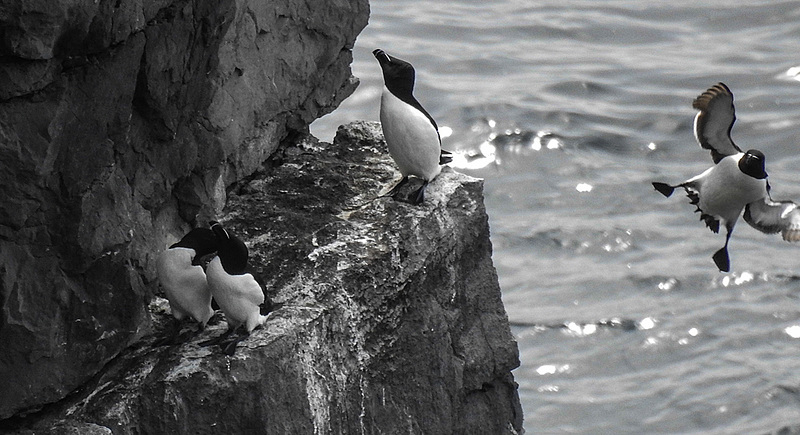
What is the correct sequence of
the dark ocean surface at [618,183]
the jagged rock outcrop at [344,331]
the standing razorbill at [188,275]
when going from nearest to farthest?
the jagged rock outcrop at [344,331], the standing razorbill at [188,275], the dark ocean surface at [618,183]

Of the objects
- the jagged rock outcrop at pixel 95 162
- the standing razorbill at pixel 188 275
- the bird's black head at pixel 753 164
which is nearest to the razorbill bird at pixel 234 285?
the standing razorbill at pixel 188 275

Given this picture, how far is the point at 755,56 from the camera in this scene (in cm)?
1548

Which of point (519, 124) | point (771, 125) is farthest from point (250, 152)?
point (771, 125)

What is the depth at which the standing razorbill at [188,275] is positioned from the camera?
17.3ft

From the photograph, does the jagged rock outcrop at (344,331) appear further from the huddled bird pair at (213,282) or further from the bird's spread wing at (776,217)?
the bird's spread wing at (776,217)

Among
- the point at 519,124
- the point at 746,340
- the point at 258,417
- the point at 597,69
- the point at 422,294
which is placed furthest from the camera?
the point at 597,69

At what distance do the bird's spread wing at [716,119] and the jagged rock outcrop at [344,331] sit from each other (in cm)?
113

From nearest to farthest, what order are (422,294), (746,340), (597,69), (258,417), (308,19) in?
1. (258,417)
2. (422,294)
3. (308,19)
4. (746,340)
5. (597,69)

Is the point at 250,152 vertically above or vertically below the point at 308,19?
below

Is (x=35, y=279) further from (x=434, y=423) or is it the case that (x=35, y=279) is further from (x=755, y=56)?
(x=755, y=56)

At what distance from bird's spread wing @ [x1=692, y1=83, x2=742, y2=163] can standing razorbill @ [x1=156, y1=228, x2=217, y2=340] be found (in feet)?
7.90

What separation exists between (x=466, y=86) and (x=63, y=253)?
10.1 meters

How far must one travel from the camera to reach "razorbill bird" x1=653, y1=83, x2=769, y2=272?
6.29 metres

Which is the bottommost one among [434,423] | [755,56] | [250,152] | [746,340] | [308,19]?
[746,340]
